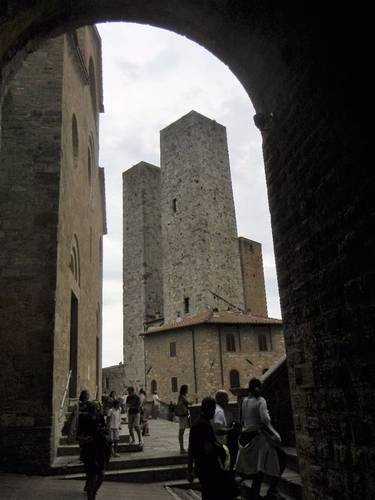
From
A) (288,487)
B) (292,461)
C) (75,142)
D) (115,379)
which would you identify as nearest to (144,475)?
(292,461)

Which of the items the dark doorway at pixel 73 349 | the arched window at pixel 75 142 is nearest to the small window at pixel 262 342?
the dark doorway at pixel 73 349

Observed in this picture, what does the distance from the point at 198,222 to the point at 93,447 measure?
23.4m

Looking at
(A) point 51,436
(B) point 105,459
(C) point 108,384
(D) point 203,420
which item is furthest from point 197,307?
(D) point 203,420

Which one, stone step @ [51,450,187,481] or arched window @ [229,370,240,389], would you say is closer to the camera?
stone step @ [51,450,187,481]

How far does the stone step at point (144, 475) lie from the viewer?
7.19 meters

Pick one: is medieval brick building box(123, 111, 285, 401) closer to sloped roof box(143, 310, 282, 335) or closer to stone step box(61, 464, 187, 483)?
sloped roof box(143, 310, 282, 335)

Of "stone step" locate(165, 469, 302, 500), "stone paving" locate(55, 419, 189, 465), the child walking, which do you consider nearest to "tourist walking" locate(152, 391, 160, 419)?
"stone paving" locate(55, 419, 189, 465)

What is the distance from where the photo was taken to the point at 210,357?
923 inches

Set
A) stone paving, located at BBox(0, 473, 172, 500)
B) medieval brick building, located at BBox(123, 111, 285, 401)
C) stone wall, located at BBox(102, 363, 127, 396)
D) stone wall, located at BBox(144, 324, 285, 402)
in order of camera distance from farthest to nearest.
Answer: stone wall, located at BBox(102, 363, 127, 396)
medieval brick building, located at BBox(123, 111, 285, 401)
stone wall, located at BBox(144, 324, 285, 402)
stone paving, located at BBox(0, 473, 172, 500)

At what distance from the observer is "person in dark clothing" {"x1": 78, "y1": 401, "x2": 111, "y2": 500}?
5.38 metres

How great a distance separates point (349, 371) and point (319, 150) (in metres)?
1.69

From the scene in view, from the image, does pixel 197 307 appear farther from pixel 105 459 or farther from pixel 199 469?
pixel 199 469

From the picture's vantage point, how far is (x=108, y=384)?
32500 millimetres

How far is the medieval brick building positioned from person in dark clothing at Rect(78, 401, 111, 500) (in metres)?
18.1
